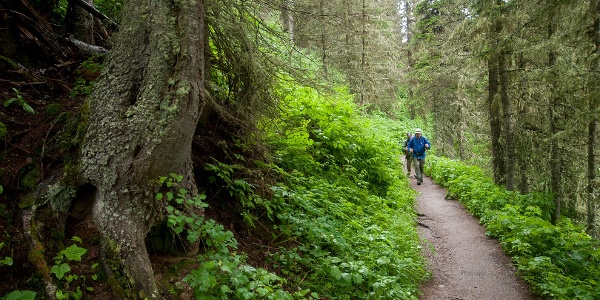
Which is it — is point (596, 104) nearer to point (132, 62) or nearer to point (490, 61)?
point (490, 61)

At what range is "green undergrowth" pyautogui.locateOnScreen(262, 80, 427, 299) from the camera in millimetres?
5172

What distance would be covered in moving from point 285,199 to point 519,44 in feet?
30.7

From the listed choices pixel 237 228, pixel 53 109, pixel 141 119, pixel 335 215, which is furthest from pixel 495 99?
pixel 53 109

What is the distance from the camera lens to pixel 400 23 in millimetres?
38094

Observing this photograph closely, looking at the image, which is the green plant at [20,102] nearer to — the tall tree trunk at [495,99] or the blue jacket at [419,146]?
the tall tree trunk at [495,99]

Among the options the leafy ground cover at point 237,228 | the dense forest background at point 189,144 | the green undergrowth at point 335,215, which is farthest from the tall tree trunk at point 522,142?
the leafy ground cover at point 237,228

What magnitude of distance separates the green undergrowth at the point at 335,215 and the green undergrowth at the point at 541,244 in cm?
198

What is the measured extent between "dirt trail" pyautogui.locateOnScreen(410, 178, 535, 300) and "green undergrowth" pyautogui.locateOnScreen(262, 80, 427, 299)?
52 centimetres

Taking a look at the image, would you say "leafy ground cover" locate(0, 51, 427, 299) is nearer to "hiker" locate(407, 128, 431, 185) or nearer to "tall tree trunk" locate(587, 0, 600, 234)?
"tall tree trunk" locate(587, 0, 600, 234)

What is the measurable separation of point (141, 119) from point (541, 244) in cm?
793

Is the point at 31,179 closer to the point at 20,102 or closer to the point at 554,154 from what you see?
the point at 20,102

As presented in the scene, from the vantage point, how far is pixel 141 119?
358 centimetres

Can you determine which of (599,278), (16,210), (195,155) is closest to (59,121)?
(16,210)

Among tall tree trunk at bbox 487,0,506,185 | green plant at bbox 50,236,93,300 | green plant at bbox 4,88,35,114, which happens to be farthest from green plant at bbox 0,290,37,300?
tall tree trunk at bbox 487,0,506,185
